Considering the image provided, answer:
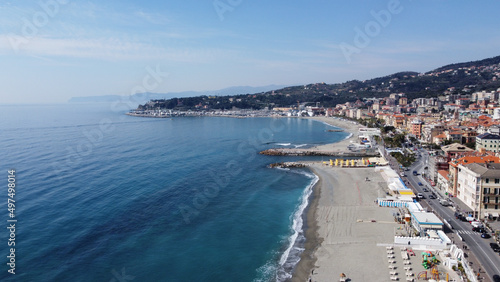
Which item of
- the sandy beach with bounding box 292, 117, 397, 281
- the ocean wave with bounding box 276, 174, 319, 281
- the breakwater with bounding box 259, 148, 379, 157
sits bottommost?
the ocean wave with bounding box 276, 174, 319, 281

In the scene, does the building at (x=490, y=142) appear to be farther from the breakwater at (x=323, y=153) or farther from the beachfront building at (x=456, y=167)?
the beachfront building at (x=456, y=167)

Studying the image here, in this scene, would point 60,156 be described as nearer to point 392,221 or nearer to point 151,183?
point 151,183

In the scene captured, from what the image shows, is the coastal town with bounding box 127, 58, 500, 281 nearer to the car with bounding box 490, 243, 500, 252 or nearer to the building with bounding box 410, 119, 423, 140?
the car with bounding box 490, 243, 500, 252

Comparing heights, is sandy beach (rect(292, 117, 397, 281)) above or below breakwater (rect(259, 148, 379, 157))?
below

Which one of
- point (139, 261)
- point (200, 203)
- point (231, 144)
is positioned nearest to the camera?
point (139, 261)

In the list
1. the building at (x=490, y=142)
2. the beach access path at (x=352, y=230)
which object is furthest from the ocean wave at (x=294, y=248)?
the building at (x=490, y=142)

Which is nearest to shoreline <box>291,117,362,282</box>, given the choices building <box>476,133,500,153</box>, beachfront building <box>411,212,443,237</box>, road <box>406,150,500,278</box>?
beachfront building <box>411,212,443,237</box>

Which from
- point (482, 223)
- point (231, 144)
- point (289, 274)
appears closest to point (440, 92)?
point (231, 144)
